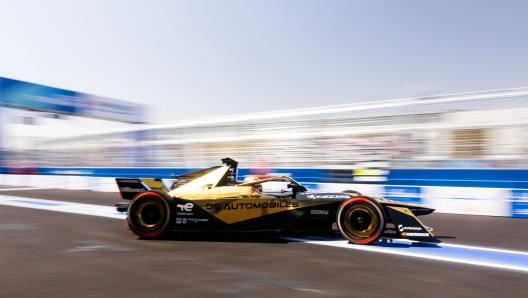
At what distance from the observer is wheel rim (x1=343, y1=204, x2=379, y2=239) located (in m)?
5.98

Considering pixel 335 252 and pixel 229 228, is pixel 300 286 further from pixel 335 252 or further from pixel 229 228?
pixel 229 228

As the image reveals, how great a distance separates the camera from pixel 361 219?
609 cm

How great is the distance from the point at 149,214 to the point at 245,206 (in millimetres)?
1422

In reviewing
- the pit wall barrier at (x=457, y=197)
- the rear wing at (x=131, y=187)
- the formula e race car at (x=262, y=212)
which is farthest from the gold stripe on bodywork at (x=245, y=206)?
the pit wall barrier at (x=457, y=197)

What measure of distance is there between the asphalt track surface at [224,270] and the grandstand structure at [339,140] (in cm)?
→ 532

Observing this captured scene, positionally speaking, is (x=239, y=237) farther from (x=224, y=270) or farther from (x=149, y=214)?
Answer: (x=224, y=270)

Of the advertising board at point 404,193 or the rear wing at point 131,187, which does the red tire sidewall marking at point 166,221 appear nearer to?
the rear wing at point 131,187

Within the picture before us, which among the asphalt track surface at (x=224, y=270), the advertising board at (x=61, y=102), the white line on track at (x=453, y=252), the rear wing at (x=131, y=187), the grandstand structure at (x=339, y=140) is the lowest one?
the asphalt track surface at (x=224, y=270)

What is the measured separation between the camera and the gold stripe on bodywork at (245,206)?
247 inches

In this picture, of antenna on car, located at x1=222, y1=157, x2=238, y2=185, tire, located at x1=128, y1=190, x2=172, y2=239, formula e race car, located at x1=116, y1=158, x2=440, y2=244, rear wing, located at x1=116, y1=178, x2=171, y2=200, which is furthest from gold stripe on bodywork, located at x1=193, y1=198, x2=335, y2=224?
rear wing, located at x1=116, y1=178, x2=171, y2=200

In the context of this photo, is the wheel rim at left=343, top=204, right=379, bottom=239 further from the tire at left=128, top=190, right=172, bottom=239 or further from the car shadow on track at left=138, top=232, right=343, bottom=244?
the tire at left=128, top=190, right=172, bottom=239

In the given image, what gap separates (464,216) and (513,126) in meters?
2.85

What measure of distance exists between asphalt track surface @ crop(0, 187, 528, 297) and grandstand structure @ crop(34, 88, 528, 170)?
17.5 ft

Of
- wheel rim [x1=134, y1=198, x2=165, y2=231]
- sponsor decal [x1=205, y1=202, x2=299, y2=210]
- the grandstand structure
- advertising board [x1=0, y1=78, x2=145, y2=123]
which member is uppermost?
advertising board [x1=0, y1=78, x2=145, y2=123]
